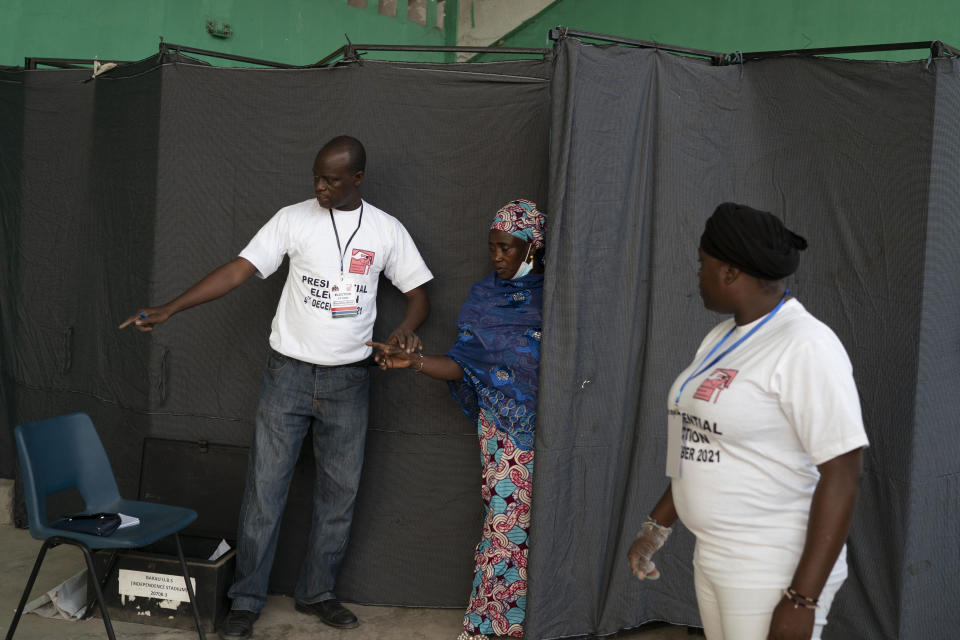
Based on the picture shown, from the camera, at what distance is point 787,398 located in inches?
60.5

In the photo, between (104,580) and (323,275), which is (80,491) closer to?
(104,580)

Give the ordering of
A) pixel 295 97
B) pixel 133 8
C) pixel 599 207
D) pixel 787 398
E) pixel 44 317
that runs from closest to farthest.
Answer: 1. pixel 787 398
2. pixel 599 207
3. pixel 295 97
4. pixel 44 317
5. pixel 133 8

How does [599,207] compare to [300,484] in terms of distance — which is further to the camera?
[300,484]

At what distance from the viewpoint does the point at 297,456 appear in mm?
3266

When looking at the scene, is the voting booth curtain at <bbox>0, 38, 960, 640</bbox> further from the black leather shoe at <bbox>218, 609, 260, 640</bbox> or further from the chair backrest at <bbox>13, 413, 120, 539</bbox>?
the chair backrest at <bbox>13, 413, 120, 539</bbox>

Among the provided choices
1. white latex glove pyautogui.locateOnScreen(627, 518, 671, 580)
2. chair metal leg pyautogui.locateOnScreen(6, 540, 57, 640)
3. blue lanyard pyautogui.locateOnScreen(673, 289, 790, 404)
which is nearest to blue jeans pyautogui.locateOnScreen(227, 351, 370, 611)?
chair metal leg pyautogui.locateOnScreen(6, 540, 57, 640)

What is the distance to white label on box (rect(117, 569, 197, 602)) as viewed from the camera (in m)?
3.17

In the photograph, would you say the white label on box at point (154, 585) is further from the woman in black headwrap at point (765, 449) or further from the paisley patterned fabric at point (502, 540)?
the woman in black headwrap at point (765, 449)

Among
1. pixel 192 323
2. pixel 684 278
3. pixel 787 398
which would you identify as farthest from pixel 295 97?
pixel 787 398

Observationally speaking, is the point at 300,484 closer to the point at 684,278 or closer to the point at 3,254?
the point at 684,278

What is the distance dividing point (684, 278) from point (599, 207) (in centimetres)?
42

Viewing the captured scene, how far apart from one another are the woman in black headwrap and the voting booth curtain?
1250 millimetres

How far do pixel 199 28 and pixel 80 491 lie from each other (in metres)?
4.08

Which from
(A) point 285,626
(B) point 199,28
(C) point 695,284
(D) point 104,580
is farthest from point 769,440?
(B) point 199,28
